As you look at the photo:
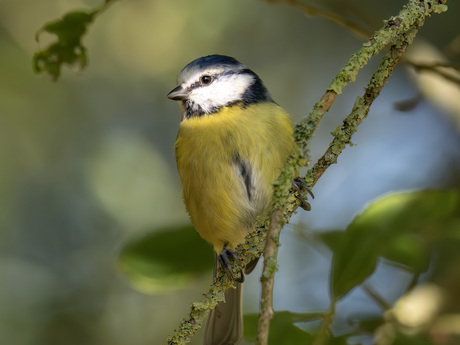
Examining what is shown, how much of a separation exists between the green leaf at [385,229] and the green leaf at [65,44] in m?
0.94

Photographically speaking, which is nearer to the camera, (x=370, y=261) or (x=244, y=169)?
(x=370, y=261)

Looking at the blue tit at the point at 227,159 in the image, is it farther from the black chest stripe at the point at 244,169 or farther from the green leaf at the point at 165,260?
the green leaf at the point at 165,260

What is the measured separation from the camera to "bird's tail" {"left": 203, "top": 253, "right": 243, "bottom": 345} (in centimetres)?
222

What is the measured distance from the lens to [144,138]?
4.08 metres

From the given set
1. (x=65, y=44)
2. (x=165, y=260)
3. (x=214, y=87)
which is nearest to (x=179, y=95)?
(x=214, y=87)

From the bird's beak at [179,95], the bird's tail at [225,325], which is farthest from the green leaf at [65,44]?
the bird's tail at [225,325]

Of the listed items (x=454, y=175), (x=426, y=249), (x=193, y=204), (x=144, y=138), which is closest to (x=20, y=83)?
(x=144, y=138)

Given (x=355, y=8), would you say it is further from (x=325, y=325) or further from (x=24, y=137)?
(x=24, y=137)

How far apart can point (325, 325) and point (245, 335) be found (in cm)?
32

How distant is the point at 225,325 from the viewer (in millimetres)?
2275

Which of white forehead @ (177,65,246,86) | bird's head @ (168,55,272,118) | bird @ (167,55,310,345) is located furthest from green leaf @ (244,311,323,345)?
white forehead @ (177,65,246,86)

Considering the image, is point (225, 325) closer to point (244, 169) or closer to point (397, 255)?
point (244, 169)

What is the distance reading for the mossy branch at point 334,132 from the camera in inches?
41.8

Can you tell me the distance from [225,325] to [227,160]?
640mm
